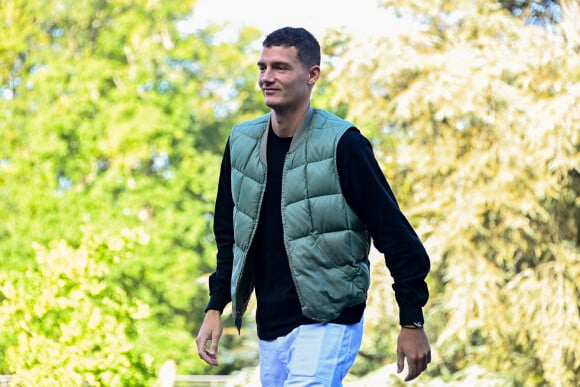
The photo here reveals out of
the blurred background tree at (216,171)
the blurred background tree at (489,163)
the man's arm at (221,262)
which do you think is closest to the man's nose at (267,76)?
the man's arm at (221,262)

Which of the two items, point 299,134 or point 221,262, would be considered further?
point 221,262

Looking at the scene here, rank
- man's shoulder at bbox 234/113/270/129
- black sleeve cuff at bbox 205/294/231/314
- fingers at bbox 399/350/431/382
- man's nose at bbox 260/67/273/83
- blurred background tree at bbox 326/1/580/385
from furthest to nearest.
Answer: blurred background tree at bbox 326/1/580/385 < black sleeve cuff at bbox 205/294/231/314 < man's shoulder at bbox 234/113/270/129 < man's nose at bbox 260/67/273/83 < fingers at bbox 399/350/431/382

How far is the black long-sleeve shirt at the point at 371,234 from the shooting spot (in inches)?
109

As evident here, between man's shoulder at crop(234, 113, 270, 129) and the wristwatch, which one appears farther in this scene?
man's shoulder at crop(234, 113, 270, 129)

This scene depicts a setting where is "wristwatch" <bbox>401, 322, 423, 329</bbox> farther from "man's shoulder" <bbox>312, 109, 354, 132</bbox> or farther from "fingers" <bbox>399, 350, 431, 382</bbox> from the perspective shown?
"man's shoulder" <bbox>312, 109, 354, 132</bbox>

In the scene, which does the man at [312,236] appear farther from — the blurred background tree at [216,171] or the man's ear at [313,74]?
the blurred background tree at [216,171]

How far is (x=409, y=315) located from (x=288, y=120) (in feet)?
2.16

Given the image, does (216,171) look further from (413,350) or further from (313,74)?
(413,350)

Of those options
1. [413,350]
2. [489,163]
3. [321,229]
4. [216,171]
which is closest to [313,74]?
[321,229]

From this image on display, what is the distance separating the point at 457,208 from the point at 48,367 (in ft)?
24.4

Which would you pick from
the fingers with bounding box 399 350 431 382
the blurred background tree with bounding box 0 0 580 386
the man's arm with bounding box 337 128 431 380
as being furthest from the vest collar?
the blurred background tree with bounding box 0 0 580 386

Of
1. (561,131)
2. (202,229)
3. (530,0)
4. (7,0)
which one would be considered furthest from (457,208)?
(7,0)

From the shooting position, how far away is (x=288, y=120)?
9.68 feet

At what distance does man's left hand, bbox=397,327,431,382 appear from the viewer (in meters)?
2.72
